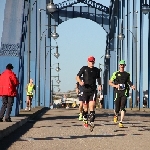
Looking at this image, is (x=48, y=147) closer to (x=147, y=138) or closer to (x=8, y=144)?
(x=8, y=144)

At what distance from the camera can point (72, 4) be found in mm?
77062

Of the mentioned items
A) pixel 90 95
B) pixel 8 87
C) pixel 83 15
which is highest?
pixel 83 15

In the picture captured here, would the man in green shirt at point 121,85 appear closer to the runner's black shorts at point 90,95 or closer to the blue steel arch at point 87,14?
the runner's black shorts at point 90,95

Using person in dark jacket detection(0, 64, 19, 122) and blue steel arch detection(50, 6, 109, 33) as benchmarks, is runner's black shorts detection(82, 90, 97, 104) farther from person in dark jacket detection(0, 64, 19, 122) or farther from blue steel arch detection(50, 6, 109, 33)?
blue steel arch detection(50, 6, 109, 33)

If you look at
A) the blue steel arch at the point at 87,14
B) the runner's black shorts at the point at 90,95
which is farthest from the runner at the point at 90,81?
the blue steel arch at the point at 87,14

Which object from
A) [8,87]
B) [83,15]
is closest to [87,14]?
[83,15]

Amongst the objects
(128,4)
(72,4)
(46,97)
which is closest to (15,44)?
(128,4)

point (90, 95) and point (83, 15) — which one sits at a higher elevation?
point (83, 15)

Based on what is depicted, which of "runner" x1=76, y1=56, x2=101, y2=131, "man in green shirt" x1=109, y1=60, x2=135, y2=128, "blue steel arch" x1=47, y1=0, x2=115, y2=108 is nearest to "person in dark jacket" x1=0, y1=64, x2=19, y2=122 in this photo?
"man in green shirt" x1=109, y1=60, x2=135, y2=128

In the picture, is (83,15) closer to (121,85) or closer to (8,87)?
(8,87)

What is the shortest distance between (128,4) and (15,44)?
39.5 m

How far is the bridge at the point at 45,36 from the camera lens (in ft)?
74.0

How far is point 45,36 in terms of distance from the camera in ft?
229

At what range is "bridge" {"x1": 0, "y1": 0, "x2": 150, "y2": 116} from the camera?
2255cm
